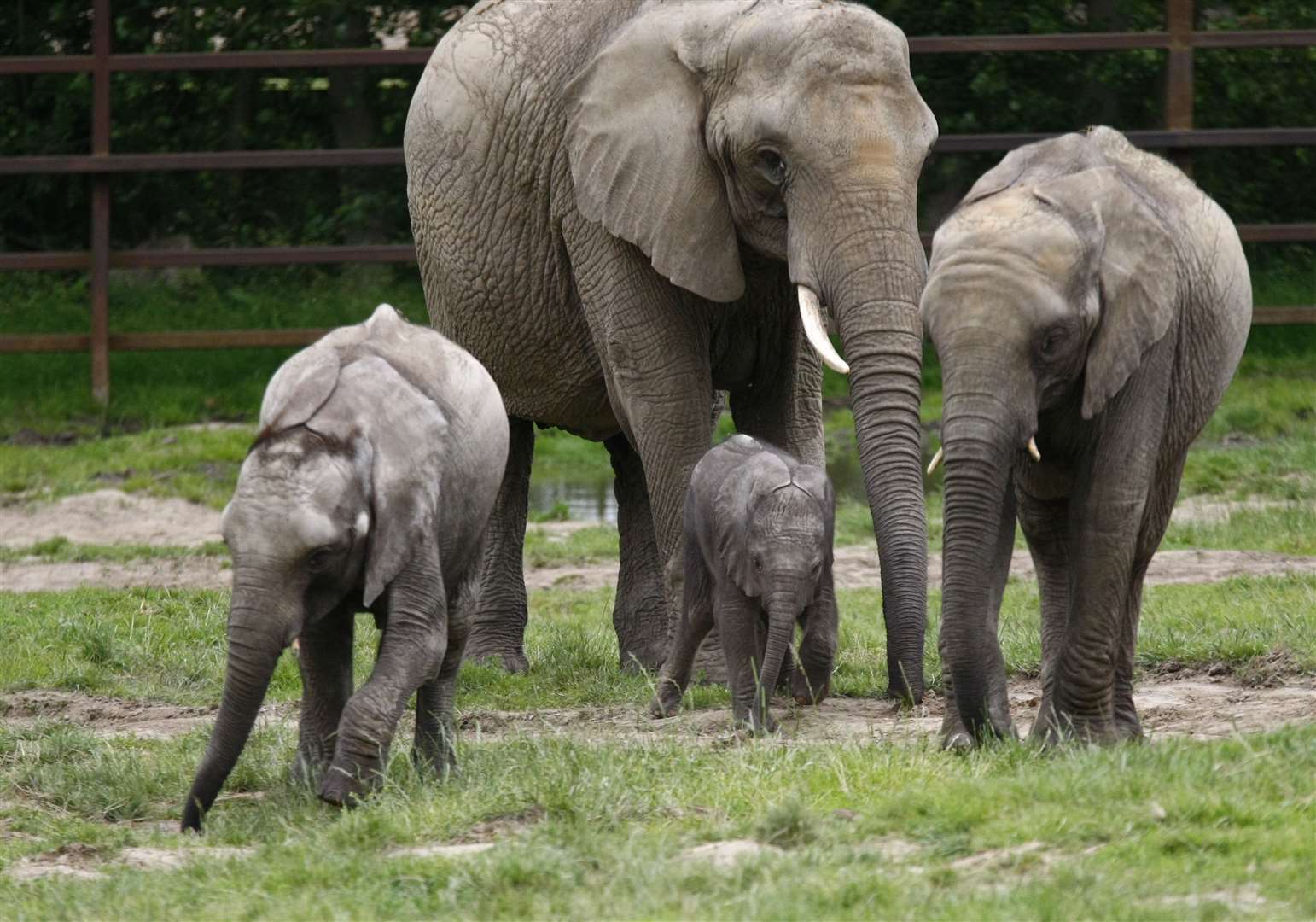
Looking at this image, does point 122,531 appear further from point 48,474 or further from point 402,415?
point 402,415

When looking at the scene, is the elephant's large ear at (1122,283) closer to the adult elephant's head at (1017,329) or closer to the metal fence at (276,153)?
the adult elephant's head at (1017,329)

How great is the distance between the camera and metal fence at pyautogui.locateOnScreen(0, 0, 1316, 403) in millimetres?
16109

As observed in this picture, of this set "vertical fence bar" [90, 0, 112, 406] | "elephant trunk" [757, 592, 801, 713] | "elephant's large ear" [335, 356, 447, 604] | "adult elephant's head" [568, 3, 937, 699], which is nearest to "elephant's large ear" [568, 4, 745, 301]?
"adult elephant's head" [568, 3, 937, 699]

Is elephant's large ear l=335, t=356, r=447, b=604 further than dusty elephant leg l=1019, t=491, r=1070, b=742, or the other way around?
dusty elephant leg l=1019, t=491, r=1070, b=742

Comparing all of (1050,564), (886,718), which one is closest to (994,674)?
(1050,564)

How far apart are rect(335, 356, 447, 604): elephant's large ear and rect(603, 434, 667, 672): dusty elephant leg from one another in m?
2.88

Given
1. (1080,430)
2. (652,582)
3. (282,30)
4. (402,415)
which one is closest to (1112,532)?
(1080,430)

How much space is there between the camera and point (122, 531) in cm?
1359

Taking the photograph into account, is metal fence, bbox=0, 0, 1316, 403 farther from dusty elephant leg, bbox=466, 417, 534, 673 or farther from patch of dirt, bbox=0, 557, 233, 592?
dusty elephant leg, bbox=466, 417, 534, 673

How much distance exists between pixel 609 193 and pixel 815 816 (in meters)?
3.61

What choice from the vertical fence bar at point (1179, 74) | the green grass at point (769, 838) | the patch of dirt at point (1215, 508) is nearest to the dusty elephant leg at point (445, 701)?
the green grass at point (769, 838)

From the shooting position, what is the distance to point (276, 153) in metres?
16.2

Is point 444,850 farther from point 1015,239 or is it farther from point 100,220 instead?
point 100,220

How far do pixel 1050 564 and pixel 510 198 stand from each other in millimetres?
3140
